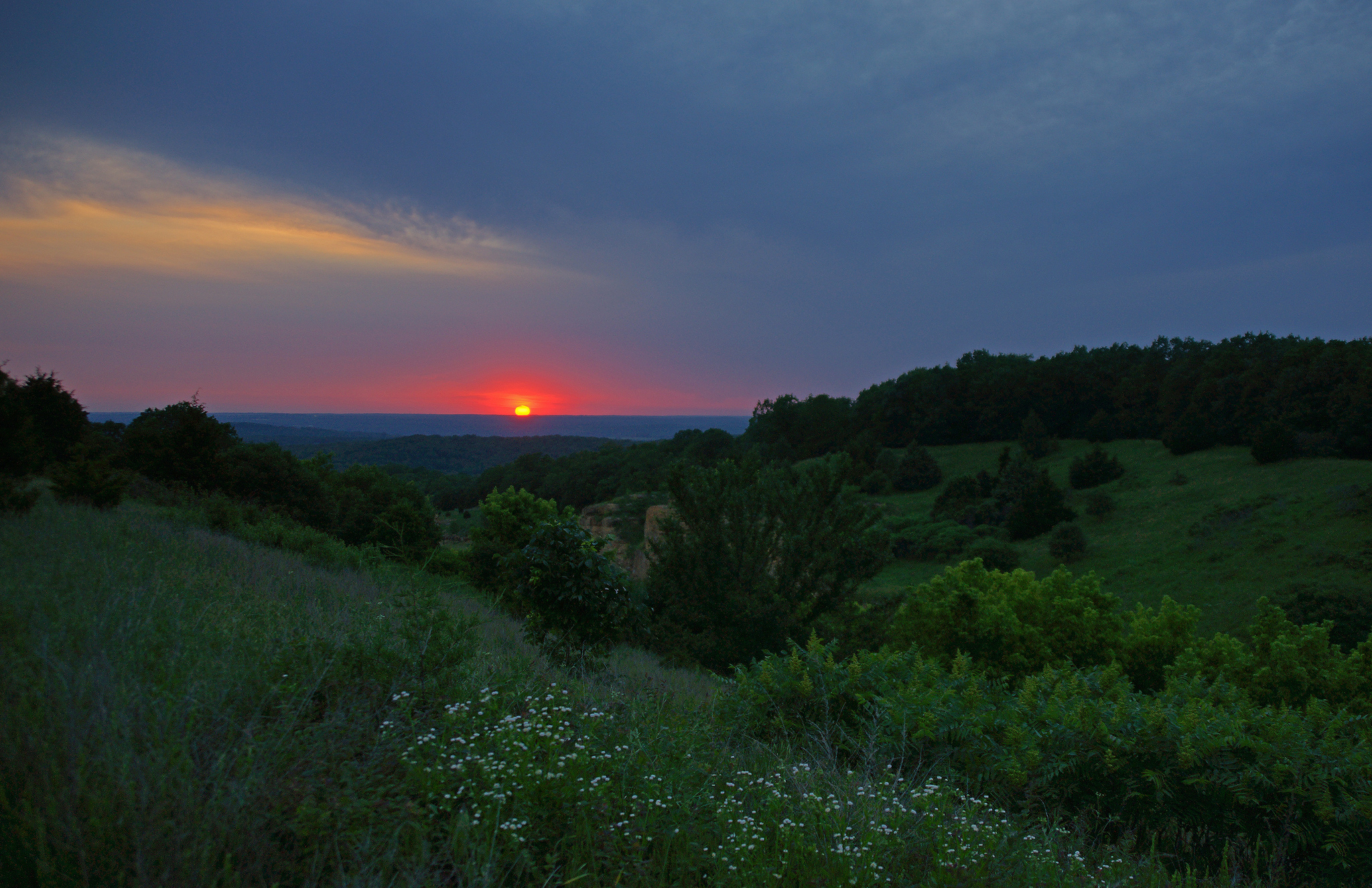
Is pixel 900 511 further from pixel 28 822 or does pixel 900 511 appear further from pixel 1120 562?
pixel 28 822

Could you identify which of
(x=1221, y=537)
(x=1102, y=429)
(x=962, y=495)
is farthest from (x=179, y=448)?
(x=1102, y=429)

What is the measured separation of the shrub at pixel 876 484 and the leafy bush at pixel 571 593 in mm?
48677

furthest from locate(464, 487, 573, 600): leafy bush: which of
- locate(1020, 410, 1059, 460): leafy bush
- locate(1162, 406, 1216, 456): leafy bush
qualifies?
locate(1020, 410, 1059, 460): leafy bush

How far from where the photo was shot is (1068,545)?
30875 mm

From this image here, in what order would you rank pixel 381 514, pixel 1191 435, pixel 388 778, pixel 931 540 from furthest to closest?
pixel 1191 435 → pixel 931 540 → pixel 381 514 → pixel 388 778

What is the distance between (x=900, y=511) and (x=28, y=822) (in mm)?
46574

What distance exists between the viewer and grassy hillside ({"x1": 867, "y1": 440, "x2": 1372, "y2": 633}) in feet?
75.8

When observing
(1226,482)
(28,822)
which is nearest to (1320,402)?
(1226,482)

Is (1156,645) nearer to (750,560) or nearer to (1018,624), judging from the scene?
(1018,624)

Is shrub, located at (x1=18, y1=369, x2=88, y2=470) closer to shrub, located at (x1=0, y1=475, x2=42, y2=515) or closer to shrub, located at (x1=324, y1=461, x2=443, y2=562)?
shrub, located at (x1=324, y1=461, x2=443, y2=562)

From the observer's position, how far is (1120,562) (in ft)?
94.4

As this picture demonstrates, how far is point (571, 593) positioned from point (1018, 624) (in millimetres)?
7179

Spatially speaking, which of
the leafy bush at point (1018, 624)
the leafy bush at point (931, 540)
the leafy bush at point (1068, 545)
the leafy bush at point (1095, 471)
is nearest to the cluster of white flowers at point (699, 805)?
the leafy bush at point (1018, 624)

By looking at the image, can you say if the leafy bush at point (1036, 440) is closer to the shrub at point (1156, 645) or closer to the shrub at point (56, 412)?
the shrub at point (1156, 645)
